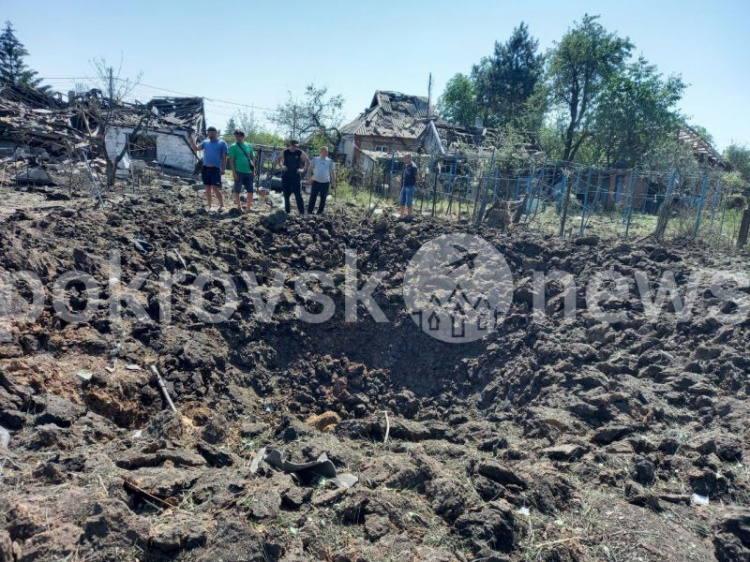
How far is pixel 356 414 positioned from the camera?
6145 millimetres

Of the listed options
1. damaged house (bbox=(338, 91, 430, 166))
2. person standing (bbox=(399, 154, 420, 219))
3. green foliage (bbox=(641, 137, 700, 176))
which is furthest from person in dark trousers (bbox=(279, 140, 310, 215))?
damaged house (bbox=(338, 91, 430, 166))

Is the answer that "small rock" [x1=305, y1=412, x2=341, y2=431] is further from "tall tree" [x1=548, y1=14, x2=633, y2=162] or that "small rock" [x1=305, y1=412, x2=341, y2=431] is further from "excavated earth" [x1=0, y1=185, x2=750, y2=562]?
"tall tree" [x1=548, y1=14, x2=633, y2=162]

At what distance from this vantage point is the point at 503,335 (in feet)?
23.7

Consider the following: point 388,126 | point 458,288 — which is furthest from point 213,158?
point 388,126

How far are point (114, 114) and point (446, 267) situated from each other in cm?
1300

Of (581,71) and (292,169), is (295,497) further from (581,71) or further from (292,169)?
(581,71)

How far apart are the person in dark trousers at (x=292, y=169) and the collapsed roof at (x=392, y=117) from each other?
19170 millimetres

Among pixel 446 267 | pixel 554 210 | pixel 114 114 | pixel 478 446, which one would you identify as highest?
Answer: pixel 114 114

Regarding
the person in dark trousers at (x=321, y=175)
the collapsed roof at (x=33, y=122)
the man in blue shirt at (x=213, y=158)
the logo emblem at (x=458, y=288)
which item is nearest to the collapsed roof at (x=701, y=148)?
the logo emblem at (x=458, y=288)

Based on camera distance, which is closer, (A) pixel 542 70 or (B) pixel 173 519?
(B) pixel 173 519

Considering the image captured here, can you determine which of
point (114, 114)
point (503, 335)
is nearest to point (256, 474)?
point (503, 335)

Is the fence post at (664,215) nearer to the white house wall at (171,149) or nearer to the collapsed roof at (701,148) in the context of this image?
the collapsed roof at (701,148)

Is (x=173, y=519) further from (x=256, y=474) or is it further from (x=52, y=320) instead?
(x=52, y=320)

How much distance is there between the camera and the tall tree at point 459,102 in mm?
35812
